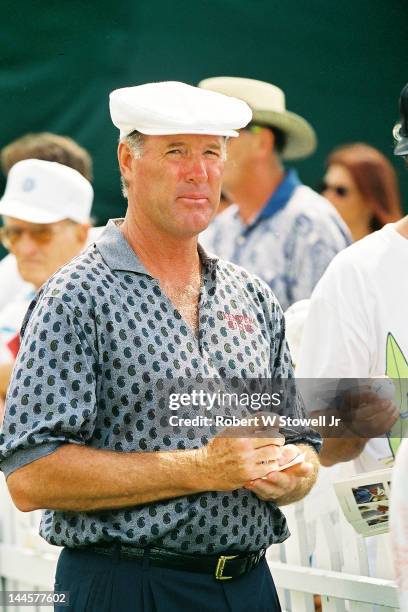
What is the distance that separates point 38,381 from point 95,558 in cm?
38

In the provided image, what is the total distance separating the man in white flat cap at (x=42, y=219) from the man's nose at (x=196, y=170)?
1.71 meters

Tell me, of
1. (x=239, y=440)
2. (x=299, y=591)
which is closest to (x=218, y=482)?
(x=239, y=440)

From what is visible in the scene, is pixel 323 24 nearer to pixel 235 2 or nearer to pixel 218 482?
pixel 235 2

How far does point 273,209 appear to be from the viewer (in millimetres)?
3789

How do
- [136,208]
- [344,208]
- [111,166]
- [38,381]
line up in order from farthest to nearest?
[111,166] → [344,208] → [136,208] → [38,381]

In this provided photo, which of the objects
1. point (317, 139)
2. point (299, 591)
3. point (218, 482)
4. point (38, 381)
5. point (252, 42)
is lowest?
point (299, 591)

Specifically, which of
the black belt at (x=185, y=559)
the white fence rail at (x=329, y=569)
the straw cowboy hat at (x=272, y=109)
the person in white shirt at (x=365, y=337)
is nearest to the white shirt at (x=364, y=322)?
the person in white shirt at (x=365, y=337)

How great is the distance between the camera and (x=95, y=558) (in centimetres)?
232

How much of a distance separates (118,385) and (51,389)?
0.15 metres

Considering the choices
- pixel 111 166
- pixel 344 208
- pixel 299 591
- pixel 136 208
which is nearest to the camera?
pixel 136 208

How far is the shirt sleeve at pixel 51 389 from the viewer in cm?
221

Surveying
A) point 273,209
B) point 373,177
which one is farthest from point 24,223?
point 373,177

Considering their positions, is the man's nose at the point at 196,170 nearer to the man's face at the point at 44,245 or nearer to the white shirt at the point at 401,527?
the white shirt at the point at 401,527

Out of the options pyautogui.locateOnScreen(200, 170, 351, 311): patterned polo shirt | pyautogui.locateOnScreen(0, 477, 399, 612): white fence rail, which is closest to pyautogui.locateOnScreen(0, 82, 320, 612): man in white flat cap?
pyautogui.locateOnScreen(0, 477, 399, 612): white fence rail
